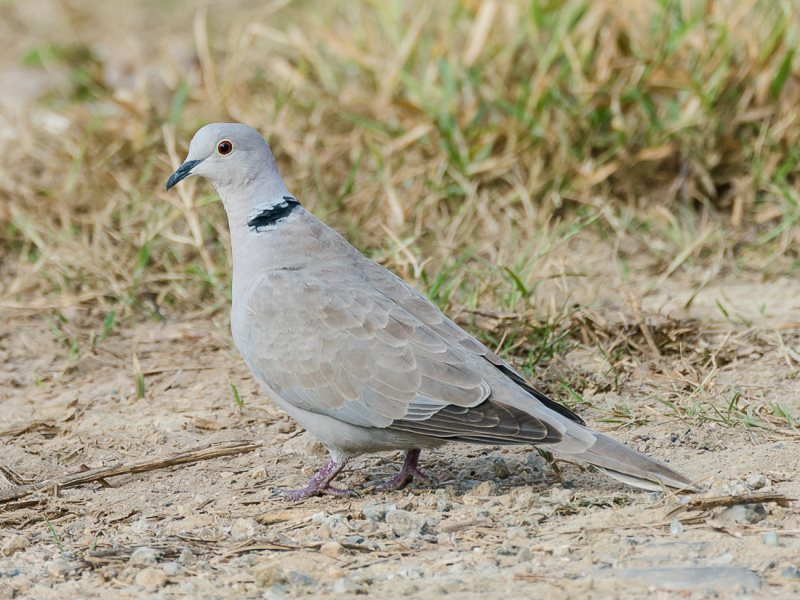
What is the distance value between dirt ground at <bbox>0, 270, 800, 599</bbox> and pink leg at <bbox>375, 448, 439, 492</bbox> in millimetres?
45

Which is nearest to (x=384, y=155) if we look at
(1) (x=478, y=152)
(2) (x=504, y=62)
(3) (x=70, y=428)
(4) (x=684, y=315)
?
(1) (x=478, y=152)

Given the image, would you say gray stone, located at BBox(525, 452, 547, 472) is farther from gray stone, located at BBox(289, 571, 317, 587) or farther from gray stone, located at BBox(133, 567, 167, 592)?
gray stone, located at BBox(133, 567, 167, 592)

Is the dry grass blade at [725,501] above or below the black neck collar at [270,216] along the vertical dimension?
below

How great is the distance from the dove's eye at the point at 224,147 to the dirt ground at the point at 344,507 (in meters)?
0.97

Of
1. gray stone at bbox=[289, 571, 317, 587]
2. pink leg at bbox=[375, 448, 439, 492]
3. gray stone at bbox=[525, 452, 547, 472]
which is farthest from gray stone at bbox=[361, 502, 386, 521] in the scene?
gray stone at bbox=[525, 452, 547, 472]

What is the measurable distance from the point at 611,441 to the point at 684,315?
1539mm

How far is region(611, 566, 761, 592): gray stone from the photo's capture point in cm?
232

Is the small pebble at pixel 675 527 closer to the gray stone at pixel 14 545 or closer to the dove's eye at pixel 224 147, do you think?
the gray stone at pixel 14 545

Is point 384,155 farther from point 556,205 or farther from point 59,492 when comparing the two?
point 59,492

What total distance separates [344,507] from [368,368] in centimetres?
45

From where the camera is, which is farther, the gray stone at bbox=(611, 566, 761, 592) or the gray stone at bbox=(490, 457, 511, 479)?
the gray stone at bbox=(490, 457, 511, 479)

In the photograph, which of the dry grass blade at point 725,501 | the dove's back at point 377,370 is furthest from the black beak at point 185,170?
the dry grass blade at point 725,501

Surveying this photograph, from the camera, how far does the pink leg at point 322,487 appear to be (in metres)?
3.22

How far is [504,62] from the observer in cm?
556
